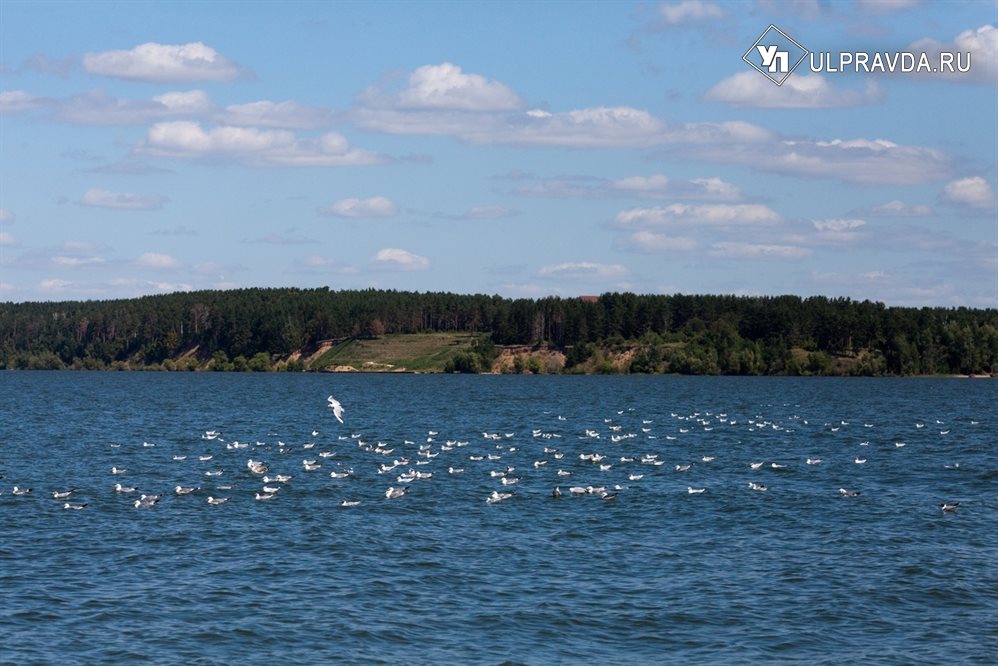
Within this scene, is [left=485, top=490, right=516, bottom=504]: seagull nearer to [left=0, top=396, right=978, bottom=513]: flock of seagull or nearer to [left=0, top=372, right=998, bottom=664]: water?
[left=0, top=396, right=978, bottom=513]: flock of seagull

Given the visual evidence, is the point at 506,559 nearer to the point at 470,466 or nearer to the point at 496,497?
the point at 496,497

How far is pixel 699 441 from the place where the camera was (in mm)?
83375

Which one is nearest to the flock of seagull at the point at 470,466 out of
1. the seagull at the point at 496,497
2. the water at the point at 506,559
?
the seagull at the point at 496,497

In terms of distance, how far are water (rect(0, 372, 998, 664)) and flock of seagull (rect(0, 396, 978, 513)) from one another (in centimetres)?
47

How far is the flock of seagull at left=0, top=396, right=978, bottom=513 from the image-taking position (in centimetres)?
5319

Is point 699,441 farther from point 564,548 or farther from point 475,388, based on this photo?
point 475,388

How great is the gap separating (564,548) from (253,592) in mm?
11249

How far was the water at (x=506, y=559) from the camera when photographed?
30.3 metres

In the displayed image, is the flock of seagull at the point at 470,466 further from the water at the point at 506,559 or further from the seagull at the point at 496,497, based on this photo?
the water at the point at 506,559

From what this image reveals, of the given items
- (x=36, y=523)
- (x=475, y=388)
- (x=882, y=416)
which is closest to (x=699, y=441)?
(x=882, y=416)

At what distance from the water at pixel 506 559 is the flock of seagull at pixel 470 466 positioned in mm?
465

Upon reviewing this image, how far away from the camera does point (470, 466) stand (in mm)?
65438

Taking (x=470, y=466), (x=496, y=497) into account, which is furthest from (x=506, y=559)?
(x=470, y=466)

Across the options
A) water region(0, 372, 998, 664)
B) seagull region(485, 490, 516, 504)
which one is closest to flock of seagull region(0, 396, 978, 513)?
seagull region(485, 490, 516, 504)
